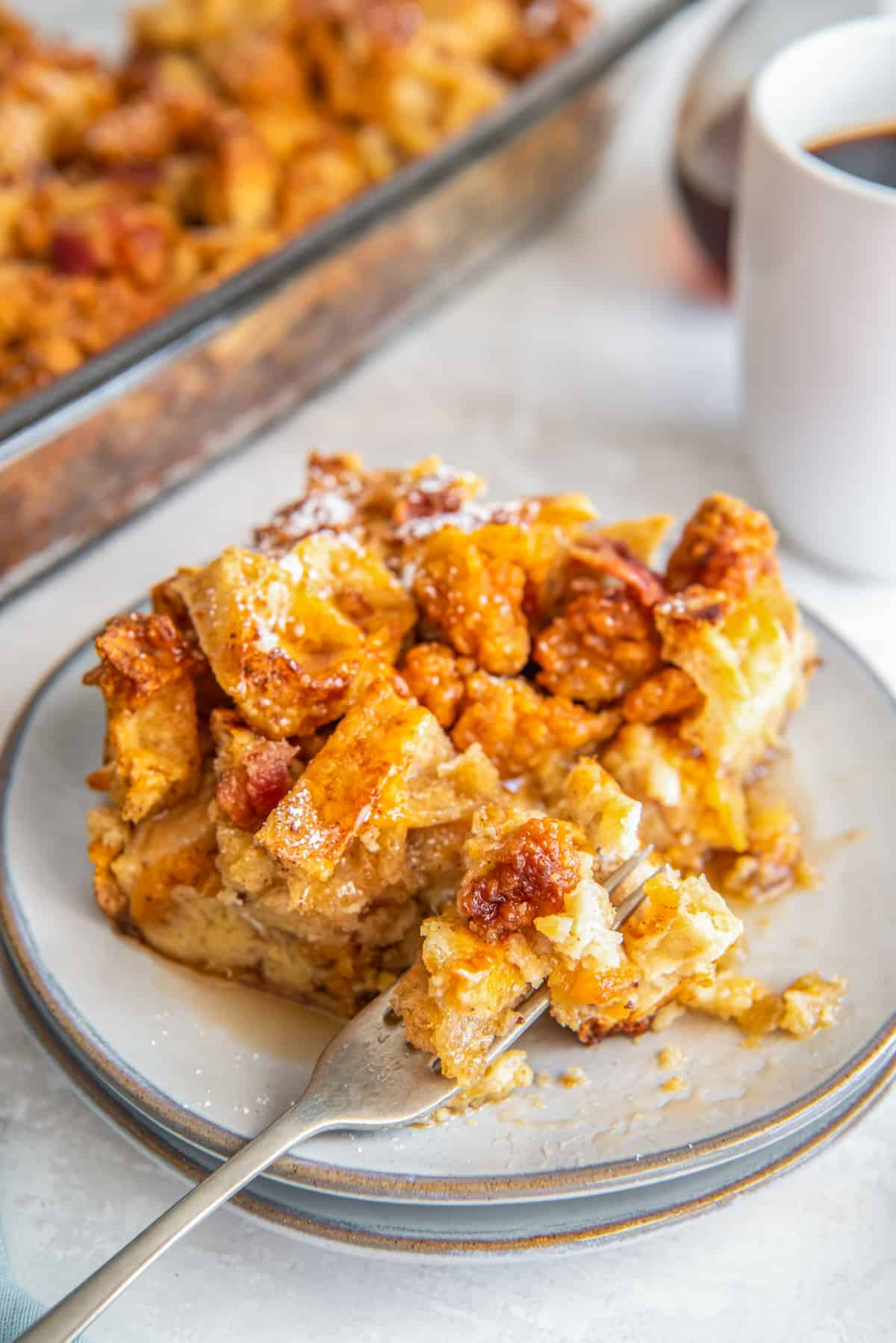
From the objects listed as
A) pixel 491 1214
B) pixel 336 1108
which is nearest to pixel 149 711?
pixel 336 1108

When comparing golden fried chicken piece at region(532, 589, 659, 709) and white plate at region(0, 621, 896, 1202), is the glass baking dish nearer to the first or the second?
white plate at region(0, 621, 896, 1202)

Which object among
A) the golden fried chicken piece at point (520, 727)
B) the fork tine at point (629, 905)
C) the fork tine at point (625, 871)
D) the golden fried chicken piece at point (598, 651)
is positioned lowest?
the fork tine at point (629, 905)

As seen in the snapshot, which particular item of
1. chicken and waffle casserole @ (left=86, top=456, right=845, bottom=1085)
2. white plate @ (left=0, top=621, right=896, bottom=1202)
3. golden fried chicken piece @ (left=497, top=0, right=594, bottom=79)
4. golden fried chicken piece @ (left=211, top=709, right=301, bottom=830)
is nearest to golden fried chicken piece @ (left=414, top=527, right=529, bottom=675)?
chicken and waffle casserole @ (left=86, top=456, right=845, bottom=1085)

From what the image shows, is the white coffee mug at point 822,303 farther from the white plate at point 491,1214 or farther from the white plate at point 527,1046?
the white plate at point 491,1214

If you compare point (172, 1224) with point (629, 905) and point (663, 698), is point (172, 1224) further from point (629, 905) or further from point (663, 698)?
point (663, 698)

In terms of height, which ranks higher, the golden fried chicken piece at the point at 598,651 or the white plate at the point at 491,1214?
the golden fried chicken piece at the point at 598,651

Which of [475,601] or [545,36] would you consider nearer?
[475,601]

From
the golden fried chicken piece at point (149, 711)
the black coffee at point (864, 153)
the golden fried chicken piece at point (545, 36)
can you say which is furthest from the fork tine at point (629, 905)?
the golden fried chicken piece at point (545, 36)
